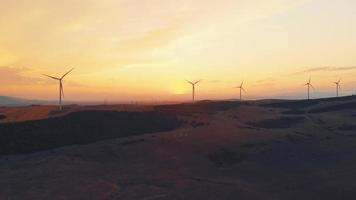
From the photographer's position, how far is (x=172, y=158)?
1960 inches

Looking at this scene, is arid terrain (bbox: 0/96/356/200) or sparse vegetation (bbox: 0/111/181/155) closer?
arid terrain (bbox: 0/96/356/200)

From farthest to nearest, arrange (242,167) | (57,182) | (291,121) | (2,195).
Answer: (291,121) → (242,167) → (57,182) → (2,195)

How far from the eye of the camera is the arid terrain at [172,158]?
1489 inches

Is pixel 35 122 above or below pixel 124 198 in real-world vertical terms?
A: above

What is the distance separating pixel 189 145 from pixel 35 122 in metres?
19.3

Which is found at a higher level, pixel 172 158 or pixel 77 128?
pixel 77 128

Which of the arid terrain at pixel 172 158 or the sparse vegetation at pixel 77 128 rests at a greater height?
the sparse vegetation at pixel 77 128

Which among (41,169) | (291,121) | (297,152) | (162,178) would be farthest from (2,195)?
(291,121)

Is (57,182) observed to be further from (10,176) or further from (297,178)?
(297,178)

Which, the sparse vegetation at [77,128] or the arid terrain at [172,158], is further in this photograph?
the sparse vegetation at [77,128]

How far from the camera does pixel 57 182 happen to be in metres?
38.0

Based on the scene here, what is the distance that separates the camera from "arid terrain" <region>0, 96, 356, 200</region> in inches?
1489

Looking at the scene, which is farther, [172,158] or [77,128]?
[77,128]

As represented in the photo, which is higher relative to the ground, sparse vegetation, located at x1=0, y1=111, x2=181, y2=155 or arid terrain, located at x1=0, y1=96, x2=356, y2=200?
sparse vegetation, located at x1=0, y1=111, x2=181, y2=155
